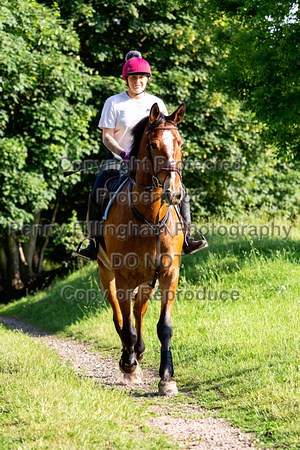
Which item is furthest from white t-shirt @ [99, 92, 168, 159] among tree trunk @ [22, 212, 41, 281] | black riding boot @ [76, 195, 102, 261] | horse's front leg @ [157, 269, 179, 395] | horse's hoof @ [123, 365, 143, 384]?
tree trunk @ [22, 212, 41, 281]

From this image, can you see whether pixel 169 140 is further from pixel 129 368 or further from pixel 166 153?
pixel 129 368

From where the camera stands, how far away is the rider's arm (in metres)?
5.73

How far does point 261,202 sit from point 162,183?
13670 millimetres

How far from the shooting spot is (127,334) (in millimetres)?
5738

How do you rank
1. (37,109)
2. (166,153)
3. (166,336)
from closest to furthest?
1. (166,153)
2. (166,336)
3. (37,109)

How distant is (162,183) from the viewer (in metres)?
4.64

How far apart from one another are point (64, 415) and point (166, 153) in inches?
95.8

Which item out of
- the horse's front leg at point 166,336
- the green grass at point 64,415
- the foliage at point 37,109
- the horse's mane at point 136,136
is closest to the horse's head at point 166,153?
the horse's mane at point 136,136

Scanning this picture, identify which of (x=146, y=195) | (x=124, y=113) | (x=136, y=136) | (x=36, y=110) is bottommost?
(x=146, y=195)

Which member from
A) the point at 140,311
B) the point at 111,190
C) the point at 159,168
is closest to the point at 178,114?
the point at 159,168

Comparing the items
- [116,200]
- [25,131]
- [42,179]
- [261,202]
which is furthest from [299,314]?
[261,202]

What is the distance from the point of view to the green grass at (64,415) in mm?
3631

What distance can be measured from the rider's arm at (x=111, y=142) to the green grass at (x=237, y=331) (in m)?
2.72

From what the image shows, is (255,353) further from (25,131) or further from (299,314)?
(25,131)
